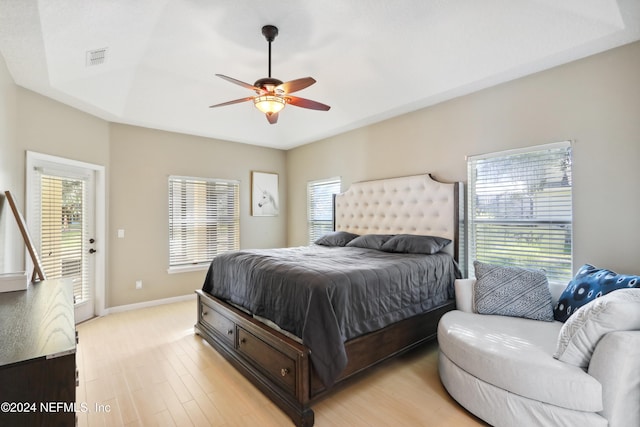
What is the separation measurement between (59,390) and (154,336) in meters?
2.75

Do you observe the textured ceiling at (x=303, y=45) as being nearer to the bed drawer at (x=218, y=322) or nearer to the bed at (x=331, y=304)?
the bed at (x=331, y=304)

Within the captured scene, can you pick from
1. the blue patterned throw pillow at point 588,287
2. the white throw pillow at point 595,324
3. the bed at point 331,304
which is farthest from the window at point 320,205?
the white throw pillow at point 595,324

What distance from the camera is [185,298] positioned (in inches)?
192

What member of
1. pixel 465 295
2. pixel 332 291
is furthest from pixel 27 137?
pixel 465 295

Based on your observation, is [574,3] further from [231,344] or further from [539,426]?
[231,344]

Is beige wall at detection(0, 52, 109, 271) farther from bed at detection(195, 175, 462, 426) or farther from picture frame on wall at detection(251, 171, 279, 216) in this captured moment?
picture frame on wall at detection(251, 171, 279, 216)

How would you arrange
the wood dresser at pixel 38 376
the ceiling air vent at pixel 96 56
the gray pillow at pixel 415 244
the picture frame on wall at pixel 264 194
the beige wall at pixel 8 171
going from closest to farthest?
the wood dresser at pixel 38 376
the beige wall at pixel 8 171
the ceiling air vent at pixel 96 56
the gray pillow at pixel 415 244
the picture frame on wall at pixel 264 194

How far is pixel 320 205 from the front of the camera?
5480 millimetres

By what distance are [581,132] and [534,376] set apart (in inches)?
87.5

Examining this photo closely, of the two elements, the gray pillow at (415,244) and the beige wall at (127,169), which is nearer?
the beige wall at (127,169)

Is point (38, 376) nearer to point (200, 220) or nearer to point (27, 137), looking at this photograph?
point (27, 137)

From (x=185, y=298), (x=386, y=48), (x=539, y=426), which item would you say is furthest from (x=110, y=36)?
(x=539, y=426)

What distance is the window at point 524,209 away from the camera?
285 cm

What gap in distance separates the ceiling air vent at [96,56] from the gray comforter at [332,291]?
2331 millimetres
